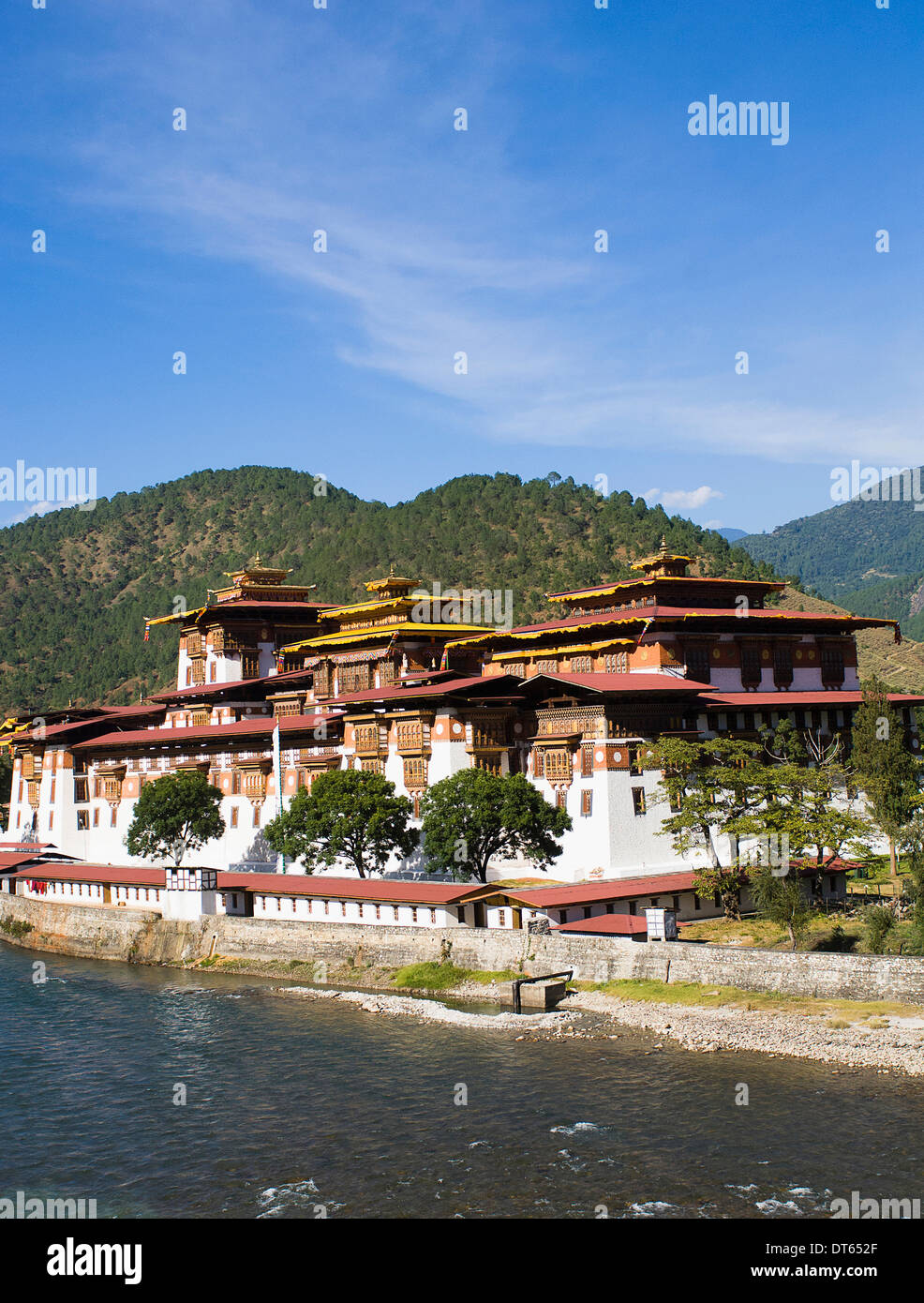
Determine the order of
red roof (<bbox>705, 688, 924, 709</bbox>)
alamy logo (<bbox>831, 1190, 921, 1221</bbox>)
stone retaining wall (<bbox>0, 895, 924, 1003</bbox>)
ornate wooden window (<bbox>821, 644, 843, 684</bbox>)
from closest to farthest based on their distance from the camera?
alamy logo (<bbox>831, 1190, 921, 1221</bbox>) < stone retaining wall (<bbox>0, 895, 924, 1003</bbox>) < red roof (<bbox>705, 688, 924, 709</bbox>) < ornate wooden window (<bbox>821, 644, 843, 684</bbox>)

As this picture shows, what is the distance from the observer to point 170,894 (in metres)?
68.9

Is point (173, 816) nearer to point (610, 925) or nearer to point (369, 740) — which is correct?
point (369, 740)

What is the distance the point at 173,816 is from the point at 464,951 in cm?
3006

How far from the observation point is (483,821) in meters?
59.7

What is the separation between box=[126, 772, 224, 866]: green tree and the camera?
78.2 meters

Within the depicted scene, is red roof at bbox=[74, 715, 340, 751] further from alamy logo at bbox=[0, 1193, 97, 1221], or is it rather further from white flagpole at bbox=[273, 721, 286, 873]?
alamy logo at bbox=[0, 1193, 97, 1221]

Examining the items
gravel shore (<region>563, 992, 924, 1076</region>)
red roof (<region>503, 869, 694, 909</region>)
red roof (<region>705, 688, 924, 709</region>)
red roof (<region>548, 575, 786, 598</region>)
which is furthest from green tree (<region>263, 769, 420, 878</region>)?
red roof (<region>548, 575, 786, 598</region>)

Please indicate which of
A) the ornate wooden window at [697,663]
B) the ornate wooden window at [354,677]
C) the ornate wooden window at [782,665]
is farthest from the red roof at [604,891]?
the ornate wooden window at [354,677]

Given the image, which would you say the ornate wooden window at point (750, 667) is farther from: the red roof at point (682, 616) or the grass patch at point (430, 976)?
the grass patch at point (430, 976)

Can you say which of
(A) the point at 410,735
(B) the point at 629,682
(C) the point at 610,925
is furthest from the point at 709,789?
(A) the point at 410,735

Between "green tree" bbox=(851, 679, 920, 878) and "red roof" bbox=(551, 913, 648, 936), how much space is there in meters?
14.4

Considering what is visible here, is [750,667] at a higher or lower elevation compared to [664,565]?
lower

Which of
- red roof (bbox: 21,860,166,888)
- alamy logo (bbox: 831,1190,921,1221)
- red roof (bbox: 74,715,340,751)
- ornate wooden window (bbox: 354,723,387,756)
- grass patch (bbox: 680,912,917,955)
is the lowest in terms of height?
alamy logo (bbox: 831,1190,921,1221)

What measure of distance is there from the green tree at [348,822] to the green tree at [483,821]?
9.78 feet
